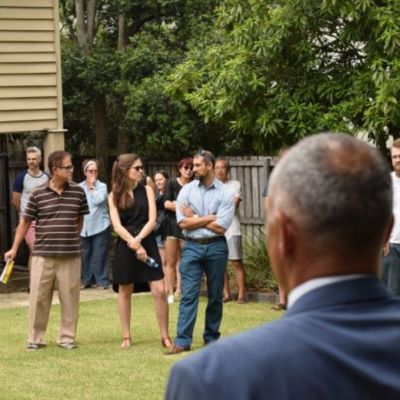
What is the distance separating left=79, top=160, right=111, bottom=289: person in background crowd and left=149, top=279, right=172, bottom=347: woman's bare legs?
625cm

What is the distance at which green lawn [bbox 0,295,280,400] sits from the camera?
1014cm

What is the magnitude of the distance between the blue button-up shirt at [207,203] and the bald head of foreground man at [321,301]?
356 inches

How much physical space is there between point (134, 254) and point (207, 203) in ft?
2.95

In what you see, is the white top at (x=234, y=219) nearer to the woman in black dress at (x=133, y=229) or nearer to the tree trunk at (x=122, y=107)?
the woman in black dress at (x=133, y=229)

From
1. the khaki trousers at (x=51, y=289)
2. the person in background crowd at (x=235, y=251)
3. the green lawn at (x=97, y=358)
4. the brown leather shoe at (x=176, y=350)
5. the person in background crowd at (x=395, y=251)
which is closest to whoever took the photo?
the green lawn at (x=97, y=358)

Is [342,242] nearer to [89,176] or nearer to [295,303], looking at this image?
[295,303]

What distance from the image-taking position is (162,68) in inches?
868

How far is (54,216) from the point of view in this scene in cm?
1214

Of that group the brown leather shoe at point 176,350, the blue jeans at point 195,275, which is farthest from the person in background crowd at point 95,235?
the blue jeans at point 195,275

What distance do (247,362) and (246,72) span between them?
1399 cm

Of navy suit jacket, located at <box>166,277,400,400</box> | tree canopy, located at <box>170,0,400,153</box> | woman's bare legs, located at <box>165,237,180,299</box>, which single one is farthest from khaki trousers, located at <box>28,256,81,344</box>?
navy suit jacket, located at <box>166,277,400,400</box>

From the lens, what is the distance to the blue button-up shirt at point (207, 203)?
38.2 ft

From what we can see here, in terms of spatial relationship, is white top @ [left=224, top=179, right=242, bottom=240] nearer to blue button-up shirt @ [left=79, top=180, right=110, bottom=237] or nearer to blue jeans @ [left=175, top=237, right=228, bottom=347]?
blue button-up shirt @ [left=79, top=180, right=110, bottom=237]

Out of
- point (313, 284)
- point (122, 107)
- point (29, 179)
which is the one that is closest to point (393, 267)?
point (29, 179)
